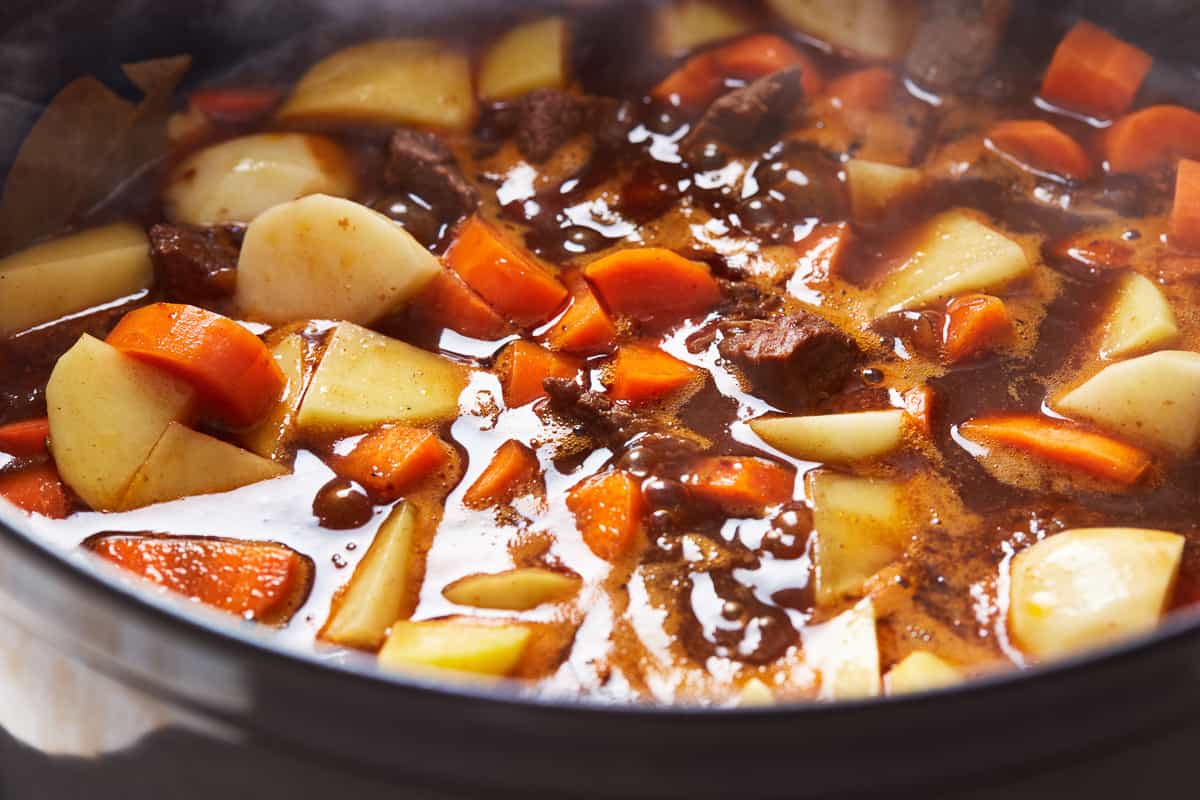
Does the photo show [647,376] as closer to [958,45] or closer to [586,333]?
[586,333]

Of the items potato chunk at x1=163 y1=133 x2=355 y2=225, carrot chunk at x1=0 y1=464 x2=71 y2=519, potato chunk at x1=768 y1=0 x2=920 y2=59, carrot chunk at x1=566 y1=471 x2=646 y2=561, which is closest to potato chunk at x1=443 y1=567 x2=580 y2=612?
carrot chunk at x1=566 y1=471 x2=646 y2=561

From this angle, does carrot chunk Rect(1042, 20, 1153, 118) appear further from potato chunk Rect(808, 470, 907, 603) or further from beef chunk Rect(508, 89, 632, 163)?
potato chunk Rect(808, 470, 907, 603)

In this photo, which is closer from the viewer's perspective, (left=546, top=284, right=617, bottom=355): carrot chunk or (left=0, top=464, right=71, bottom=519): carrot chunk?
(left=0, top=464, right=71, bottom=519): carrot chunk

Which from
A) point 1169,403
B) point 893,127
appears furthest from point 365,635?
point 893,127

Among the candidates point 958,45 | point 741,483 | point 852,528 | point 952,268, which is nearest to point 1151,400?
point 952,268

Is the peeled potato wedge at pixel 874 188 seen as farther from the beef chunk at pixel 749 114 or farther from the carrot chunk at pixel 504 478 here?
the carrot chunk at pixel 504 478

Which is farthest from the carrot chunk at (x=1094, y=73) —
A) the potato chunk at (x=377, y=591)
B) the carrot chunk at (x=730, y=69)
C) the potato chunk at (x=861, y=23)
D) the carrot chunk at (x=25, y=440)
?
the carrot chunk at (x=25, y=440)
